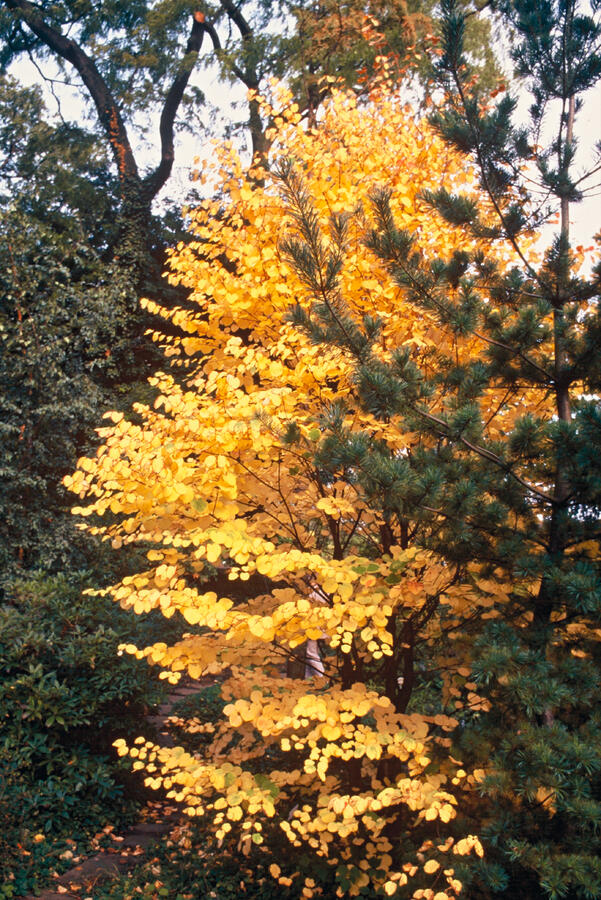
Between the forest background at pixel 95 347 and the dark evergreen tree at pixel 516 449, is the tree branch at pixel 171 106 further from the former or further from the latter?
the dark evergreen tree at pixel 516 449

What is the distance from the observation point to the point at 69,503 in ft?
26.7

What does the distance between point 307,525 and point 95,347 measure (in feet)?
18.0

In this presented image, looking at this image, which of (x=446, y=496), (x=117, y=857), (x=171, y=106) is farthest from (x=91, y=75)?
(x=446, y=496)

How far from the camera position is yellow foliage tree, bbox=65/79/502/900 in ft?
9.20

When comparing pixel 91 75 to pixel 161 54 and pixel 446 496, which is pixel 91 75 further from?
pixel 446 496

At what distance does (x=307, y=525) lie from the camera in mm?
4113

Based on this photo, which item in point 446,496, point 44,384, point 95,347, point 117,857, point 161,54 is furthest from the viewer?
point 161,54

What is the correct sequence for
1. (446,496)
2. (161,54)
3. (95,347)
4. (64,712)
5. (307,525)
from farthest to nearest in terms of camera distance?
(161,54), (95,347), (64,712), (307,525), (446,496)

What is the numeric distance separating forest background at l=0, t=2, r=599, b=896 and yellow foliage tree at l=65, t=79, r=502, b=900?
0.99ft

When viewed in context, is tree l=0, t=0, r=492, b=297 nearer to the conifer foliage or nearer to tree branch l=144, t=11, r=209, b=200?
tree branch l=144, t=11, r=209, b=200

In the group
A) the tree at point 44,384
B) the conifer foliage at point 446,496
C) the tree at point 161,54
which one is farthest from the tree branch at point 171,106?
the conifer foliage at point 446,496

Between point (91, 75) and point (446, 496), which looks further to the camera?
point (91, 75)

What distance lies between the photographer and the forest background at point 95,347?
3.03 m

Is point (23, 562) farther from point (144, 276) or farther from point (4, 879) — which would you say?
point (144, 276)
